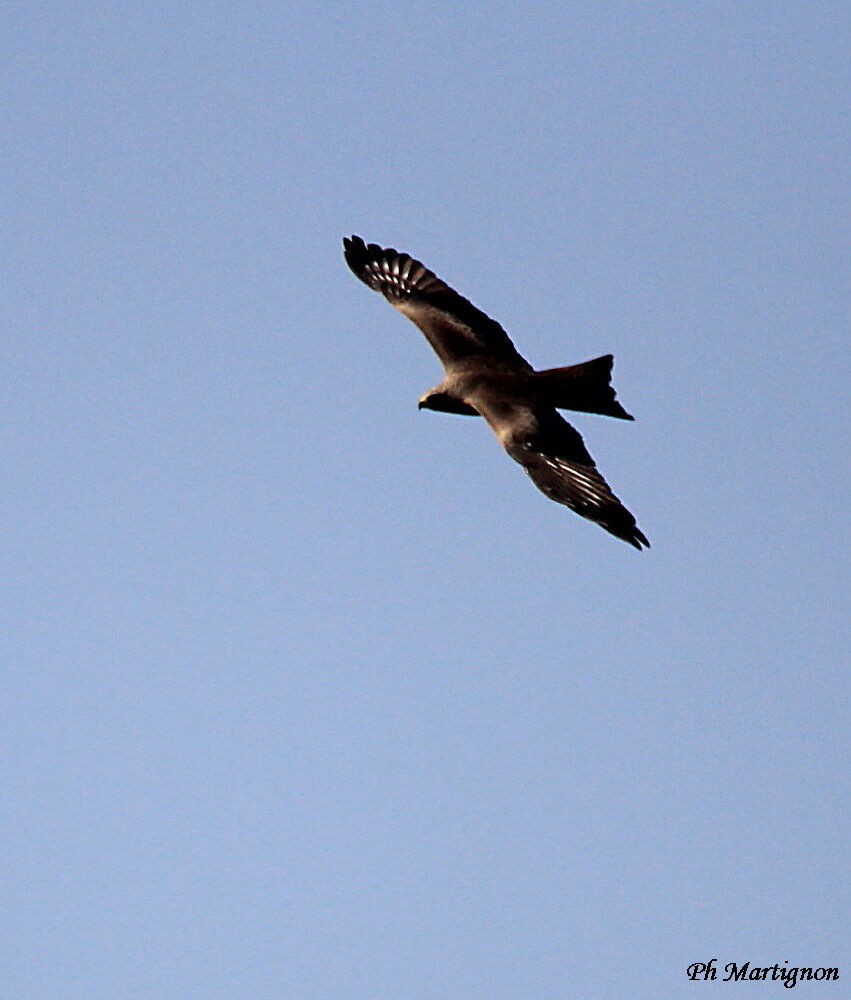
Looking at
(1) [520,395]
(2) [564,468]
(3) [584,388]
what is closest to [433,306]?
(1) [520,395]

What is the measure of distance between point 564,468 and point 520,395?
152cm

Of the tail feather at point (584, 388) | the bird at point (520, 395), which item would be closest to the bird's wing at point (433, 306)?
the bird at point (520, 395)

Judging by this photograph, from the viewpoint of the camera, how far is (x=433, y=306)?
84.6 ft

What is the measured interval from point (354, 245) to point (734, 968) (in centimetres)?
1151

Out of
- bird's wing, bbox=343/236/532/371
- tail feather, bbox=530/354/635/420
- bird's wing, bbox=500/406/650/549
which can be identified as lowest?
bird's wing, bbox=500/406/650/549

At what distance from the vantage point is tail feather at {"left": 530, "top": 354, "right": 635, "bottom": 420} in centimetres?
2133

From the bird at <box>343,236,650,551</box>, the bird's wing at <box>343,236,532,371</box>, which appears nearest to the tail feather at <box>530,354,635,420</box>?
the bird at <box>343,236,650,551</box>

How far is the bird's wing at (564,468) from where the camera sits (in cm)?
1978

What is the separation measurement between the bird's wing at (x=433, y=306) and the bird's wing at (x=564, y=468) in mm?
1605

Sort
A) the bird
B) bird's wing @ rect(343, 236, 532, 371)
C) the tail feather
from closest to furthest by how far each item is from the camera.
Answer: the bird
the tail feather
bird's wing @ rect(343, 236, 532, 371)

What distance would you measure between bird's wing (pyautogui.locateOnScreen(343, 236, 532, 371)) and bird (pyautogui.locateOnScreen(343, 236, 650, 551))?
0.01 metres

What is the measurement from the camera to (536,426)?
853 inches

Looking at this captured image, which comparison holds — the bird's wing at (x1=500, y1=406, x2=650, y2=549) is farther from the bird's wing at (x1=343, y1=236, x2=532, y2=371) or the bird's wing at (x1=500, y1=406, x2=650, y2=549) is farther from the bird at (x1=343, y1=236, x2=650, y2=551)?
the bird's wing at (x1=343, y1=236, x2=532, y2=371)

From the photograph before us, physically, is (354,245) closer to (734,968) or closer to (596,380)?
(596,380)
